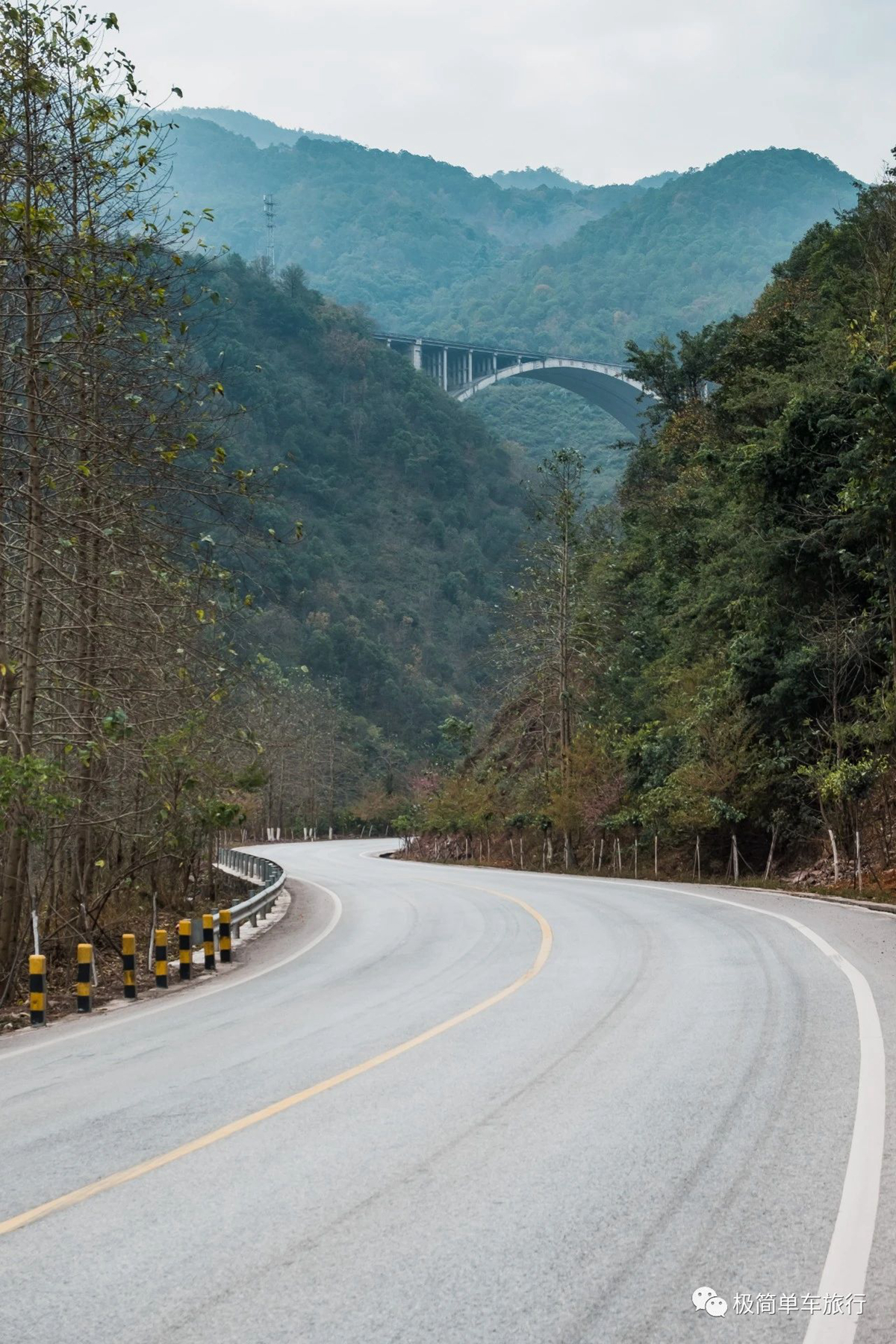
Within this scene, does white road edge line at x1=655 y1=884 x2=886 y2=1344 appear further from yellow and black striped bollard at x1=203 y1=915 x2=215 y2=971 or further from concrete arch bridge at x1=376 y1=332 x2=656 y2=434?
concrete arch bridge at x1=376 y1=332 x2=656 y2=434

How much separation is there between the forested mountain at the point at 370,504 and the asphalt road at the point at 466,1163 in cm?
10223

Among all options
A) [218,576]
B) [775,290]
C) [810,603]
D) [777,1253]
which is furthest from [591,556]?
[777,1253]

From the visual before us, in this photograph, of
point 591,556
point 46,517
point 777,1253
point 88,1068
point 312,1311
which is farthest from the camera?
point 591,556

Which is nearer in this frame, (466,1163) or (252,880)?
(466,1163)

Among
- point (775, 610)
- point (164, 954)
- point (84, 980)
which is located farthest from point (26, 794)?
point (775, 610)

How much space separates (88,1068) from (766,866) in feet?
76.6

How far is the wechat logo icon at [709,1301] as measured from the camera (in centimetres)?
393

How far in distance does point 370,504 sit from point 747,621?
110778 mm

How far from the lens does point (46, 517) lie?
1564 cm

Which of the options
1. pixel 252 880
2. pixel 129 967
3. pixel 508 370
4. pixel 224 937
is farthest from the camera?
pixel 508 370

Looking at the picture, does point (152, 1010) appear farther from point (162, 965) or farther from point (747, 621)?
point (747, 621)

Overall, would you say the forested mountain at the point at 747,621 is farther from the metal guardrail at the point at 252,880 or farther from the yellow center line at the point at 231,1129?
the yellow center line at the point at 231,1129

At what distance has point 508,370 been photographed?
483 feet

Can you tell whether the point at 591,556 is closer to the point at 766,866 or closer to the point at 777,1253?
the point at 766,866
